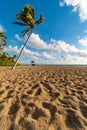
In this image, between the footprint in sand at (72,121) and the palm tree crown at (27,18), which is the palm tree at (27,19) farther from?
the footprint in sand at (72,121)

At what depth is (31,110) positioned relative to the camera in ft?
9.14

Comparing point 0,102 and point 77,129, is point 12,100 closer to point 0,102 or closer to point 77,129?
point 0,102

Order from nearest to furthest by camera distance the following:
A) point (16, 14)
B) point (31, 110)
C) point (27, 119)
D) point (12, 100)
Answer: point (27, 119), point (31, 110), point (12, 100), point (16, 14)

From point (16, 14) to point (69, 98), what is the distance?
15.0 m

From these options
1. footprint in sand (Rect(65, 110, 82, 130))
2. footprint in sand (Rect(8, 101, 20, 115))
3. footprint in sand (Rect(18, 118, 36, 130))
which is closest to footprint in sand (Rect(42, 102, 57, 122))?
footprint in sand (Rect(65, 110, 82, 130))

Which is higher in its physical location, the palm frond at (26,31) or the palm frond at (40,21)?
the palm frond at (40,21)

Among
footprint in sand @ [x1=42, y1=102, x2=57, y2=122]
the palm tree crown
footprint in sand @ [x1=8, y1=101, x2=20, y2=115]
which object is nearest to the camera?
footprint in sand @ [x1=42, y1=102, x2=57, y2=122]

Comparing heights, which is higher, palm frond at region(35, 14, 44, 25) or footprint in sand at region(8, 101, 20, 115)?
palm frond at region(35, 14, 44, 25)

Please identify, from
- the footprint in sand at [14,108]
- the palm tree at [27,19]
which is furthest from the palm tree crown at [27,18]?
the footprint in sand at [14,108]

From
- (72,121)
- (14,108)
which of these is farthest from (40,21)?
(72,121)

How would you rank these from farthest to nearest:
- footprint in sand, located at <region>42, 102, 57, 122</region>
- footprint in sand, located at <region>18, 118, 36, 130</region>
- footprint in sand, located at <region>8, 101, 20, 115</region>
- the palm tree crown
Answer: the palm tree crown
footprint in sand, located at <region>8, 101, 20, 115</region>
footprint in sand, located at <region>42, 102, 57, 122</region>
footprint in sand, located at <region>18, 118, 36, 130</region>

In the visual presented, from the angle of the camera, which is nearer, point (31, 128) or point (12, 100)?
point (31, 128)

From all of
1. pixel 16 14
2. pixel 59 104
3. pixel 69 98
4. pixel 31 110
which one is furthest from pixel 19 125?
pixel 16 14

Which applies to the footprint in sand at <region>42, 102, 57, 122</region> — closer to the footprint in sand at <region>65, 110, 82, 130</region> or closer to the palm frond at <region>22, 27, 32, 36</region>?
the footprint in sand at <region>65, 110, 82, 130</region>
